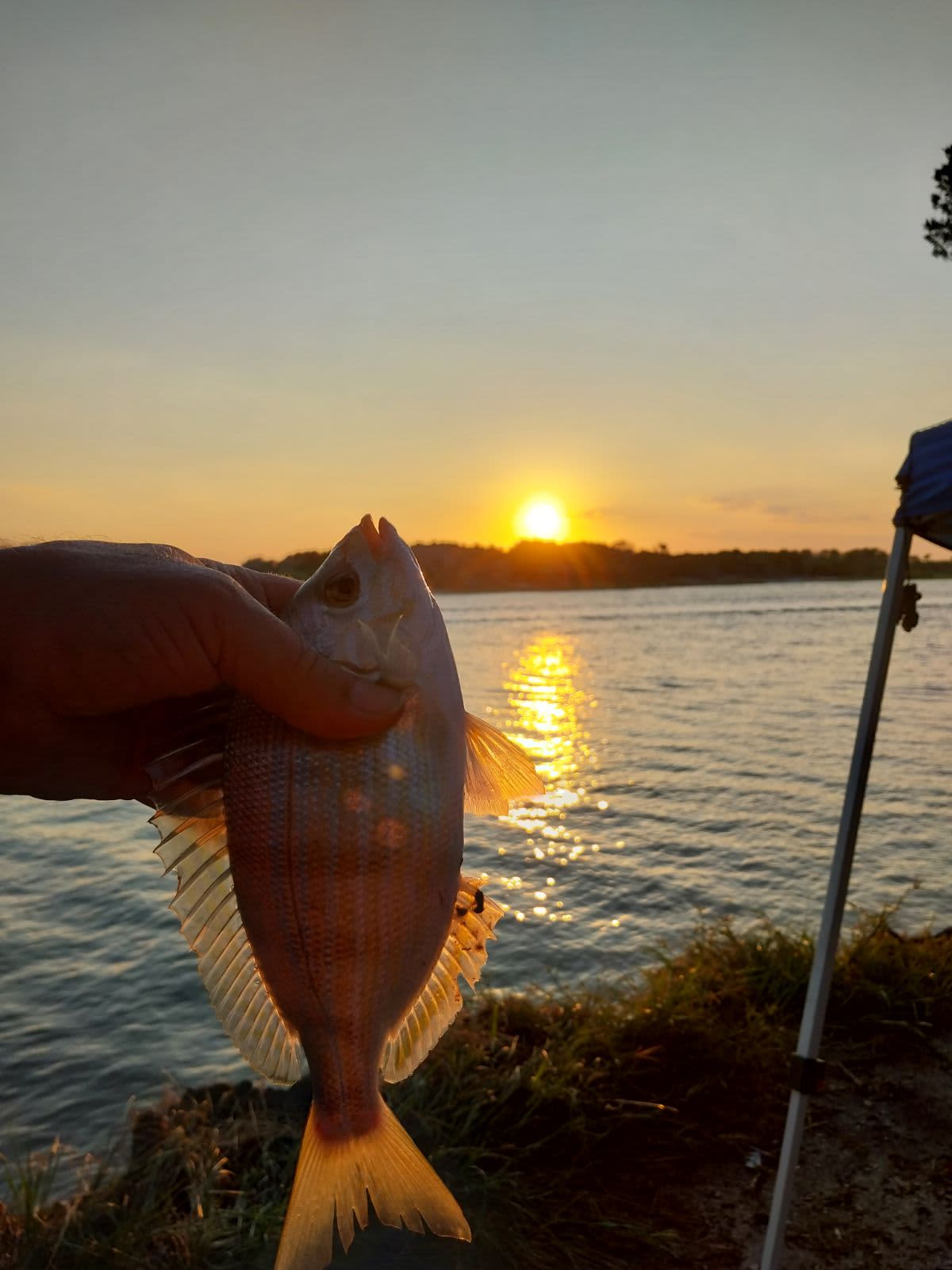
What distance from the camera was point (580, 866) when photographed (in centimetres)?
1658

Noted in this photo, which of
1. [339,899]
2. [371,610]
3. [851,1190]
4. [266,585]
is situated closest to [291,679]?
[371,610]

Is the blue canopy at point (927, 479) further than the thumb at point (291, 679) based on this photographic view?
Yes

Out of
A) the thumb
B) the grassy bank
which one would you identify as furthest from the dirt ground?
the thumb

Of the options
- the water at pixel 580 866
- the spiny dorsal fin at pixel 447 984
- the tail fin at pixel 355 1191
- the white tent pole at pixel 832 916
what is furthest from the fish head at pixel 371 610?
the water at pixel 580 866

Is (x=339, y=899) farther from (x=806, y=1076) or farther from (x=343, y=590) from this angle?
(x=806, y=1076)

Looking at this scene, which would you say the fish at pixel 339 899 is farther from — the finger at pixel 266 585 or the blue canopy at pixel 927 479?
the blue canopy at pixel 927 479

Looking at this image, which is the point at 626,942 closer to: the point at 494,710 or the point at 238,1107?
the point at 238,1107

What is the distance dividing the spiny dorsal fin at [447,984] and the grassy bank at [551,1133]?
132 inches

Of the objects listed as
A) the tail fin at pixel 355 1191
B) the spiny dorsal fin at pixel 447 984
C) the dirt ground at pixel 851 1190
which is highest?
the spiny dorsal fin at pixel 447 984

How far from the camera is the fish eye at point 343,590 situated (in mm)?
2482

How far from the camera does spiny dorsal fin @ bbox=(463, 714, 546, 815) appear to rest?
248 centimetres

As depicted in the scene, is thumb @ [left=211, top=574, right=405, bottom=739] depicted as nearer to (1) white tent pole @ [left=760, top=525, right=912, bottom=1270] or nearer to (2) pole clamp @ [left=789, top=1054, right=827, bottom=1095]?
(1) white tent pole @ [left=760, top=525, right=912, bottom=1270]

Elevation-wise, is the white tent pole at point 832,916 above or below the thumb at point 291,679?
below

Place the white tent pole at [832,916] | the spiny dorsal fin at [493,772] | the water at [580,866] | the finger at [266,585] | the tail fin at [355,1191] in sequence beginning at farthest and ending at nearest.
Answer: the water at [580,866], the white tent pole at [832,916], the finger at [266,585], the spiny dorsal fin at [493,772], the tail fin at [355,1191]
